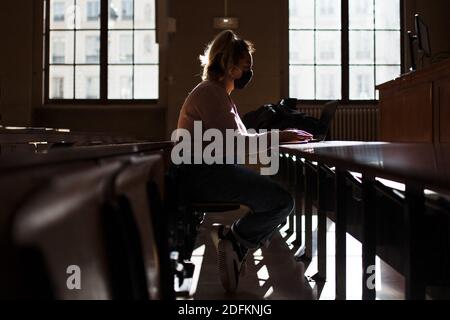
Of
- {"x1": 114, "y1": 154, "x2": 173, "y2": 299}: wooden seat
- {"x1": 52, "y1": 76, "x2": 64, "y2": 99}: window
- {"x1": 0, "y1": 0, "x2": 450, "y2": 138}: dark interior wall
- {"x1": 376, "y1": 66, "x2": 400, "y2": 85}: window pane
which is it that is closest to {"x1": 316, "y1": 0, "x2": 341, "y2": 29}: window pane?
{"x1": 0, "y1": 0, "x2": 450, "y2": 138}: dark interior wall

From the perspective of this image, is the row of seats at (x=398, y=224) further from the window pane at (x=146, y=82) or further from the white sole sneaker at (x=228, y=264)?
the window pane at (x=146, y=82)

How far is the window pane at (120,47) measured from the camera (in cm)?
858

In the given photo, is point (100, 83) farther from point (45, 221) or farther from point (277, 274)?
point (45, 221)

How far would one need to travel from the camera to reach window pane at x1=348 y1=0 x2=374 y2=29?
8.40m

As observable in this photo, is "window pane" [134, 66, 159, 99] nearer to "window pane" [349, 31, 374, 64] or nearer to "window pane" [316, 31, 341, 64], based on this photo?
"window pane" [316, 31, 341, 64]

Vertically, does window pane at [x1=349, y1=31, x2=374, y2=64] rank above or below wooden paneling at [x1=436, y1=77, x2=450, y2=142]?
above

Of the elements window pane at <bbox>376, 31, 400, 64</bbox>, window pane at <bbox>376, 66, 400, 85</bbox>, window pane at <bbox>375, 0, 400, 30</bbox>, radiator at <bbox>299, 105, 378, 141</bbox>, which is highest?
window pane at <bbox>375, 0, 400, 30</bbox>

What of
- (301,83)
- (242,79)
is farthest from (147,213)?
(301,83)

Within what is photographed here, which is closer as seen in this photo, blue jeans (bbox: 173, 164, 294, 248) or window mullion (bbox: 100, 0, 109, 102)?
blue jeans (bbox: 173, 164, 294, 248)

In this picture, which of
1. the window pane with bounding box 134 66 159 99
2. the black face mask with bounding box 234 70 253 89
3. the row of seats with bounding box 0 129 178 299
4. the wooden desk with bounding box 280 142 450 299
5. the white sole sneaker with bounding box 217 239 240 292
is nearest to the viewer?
the row of seats with bounding box 0 129 178 299

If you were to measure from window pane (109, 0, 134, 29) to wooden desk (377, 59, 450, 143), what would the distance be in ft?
14.6

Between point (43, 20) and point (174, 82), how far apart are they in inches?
88.4

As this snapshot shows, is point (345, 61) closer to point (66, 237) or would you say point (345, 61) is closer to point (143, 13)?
point (143, 13)

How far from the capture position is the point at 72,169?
0.41 metres
